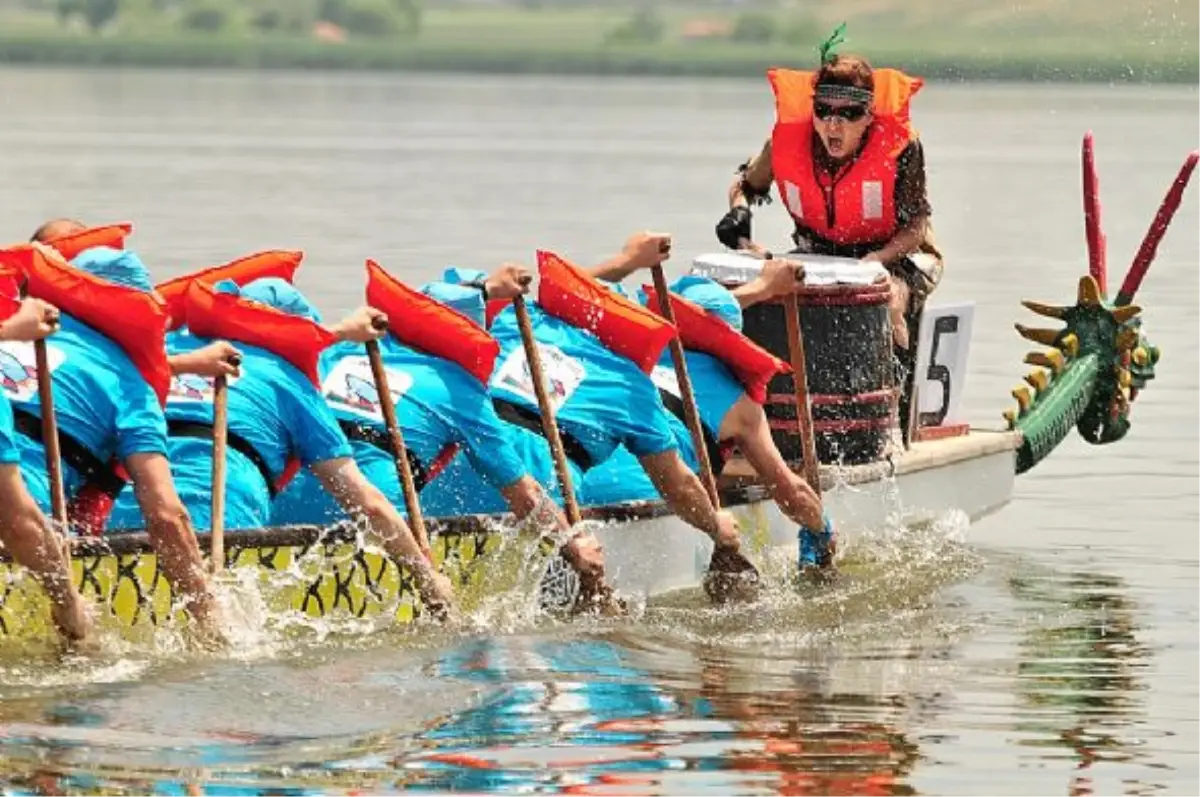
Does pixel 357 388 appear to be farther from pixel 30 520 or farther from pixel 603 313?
pixel 30 520

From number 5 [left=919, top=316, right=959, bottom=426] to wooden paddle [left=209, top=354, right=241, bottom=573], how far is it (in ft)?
18.0

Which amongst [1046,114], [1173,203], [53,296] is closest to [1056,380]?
[1173,203]

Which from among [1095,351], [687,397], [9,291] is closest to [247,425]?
[9,291]

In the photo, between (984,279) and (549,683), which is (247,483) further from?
(984,279)

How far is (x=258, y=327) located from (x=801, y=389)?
3.25 meters

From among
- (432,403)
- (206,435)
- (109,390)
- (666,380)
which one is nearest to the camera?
(109,390)

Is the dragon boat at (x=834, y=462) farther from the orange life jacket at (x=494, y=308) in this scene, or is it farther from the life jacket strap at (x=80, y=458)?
the orange life jacket at (x=494, y=308)

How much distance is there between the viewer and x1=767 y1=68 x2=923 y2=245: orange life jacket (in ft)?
51.4

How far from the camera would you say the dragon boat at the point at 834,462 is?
1145 centimetres

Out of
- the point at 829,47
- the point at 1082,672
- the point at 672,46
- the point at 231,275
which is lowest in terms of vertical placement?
the point at 672,46

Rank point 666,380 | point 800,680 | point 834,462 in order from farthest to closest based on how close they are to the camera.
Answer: point 834,462 → point 666,380 → point 800,680

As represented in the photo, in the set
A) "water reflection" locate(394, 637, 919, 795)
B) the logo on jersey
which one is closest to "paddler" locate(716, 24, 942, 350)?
"water reflection" locate(394, 637, 919, 795)

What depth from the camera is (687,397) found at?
43.8 ft

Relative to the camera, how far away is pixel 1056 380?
17.9 meters
